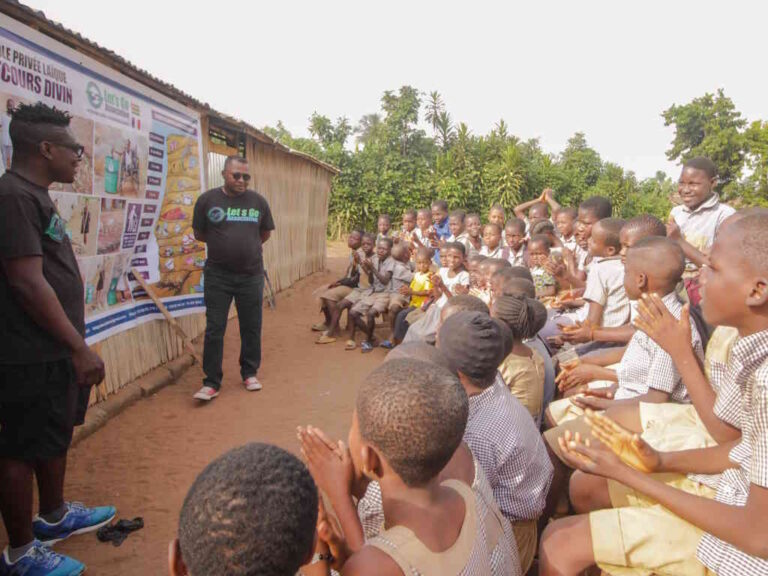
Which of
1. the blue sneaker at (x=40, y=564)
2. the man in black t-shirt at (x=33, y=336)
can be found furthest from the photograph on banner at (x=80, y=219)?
the blue sneaker at (x=40, y=564)

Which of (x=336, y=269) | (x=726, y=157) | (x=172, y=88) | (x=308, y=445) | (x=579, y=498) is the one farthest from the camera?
(x=726, y=157)

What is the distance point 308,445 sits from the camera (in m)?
1.54

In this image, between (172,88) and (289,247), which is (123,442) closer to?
(172,88)

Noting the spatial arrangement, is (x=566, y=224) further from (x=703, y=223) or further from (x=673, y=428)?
(x=673, y=428)

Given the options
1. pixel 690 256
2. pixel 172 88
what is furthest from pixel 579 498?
pixel 172 88

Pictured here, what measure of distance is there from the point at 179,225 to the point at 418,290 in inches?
110

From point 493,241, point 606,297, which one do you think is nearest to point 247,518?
point 606,297

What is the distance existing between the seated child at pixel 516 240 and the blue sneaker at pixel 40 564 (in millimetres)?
5053

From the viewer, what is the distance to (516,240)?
6.32 meters

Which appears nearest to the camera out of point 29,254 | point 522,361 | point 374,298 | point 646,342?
point 29,254

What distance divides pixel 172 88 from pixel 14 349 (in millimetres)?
3600

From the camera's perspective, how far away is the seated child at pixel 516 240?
6.30 meters

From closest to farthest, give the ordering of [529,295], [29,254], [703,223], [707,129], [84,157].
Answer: [29,254], [529,295], [84,157], [703,223], [707,129]

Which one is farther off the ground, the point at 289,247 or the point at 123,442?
the point at 289,247
